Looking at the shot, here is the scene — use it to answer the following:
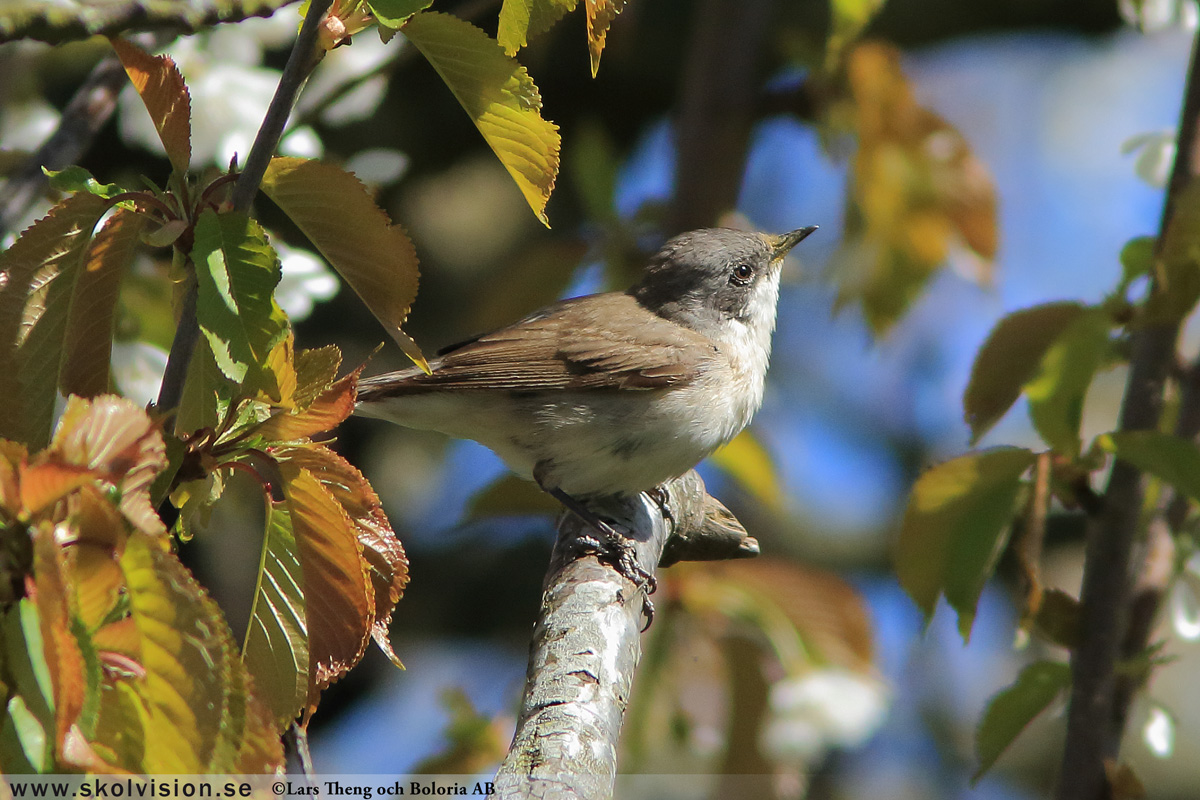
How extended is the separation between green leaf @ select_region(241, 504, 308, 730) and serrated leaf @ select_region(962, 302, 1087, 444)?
1717 mm

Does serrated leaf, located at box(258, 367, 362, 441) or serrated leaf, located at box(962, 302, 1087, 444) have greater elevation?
serrated leaf, located at box(962, 302, 1087, 444)

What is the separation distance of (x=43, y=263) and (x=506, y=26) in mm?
773

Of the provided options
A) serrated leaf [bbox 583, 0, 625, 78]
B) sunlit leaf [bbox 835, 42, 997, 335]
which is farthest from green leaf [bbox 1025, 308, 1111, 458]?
serrated leaf [bbox 583, 0, 625, 78]

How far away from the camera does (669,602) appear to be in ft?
12.1

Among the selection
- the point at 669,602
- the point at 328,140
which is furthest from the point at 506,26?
the point at 328,140

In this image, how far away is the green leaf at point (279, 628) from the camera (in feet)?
5.55

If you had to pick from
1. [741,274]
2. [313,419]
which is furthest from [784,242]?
[313,419]

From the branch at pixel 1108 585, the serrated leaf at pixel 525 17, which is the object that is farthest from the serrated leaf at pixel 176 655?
the branch at pixel 1108 585

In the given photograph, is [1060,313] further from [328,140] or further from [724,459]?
[328,140]

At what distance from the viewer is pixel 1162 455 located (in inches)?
94.7

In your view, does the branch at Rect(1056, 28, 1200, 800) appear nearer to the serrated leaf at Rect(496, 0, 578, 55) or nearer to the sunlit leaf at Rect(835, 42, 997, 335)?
the sunlit leaf at Rect(835, 42, 997, 335)

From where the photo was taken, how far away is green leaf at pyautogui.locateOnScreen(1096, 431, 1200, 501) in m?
2.36

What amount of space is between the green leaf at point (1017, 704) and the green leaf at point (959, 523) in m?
0.26

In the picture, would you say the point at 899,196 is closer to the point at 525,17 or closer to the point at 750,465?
the point at 750,465
